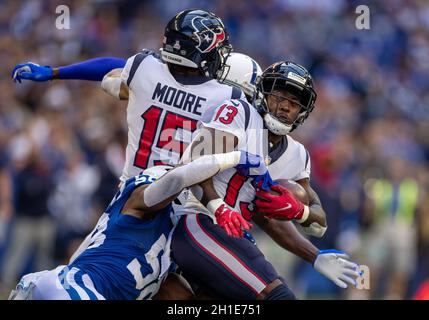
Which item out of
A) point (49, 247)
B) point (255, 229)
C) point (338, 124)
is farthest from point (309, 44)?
point (49, 247)

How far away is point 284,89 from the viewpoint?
6438 millimetres

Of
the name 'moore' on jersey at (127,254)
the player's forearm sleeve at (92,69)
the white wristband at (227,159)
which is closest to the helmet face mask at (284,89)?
the white wristband at (227,159)

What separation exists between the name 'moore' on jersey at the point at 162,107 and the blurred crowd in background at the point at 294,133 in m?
5.45

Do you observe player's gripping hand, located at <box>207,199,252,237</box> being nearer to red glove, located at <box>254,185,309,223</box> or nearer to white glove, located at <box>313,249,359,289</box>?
red glove, located at <box>254,185,309,223</box>

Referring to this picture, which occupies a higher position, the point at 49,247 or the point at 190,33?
the point at 190,33

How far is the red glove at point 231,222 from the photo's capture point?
5805 millimetres

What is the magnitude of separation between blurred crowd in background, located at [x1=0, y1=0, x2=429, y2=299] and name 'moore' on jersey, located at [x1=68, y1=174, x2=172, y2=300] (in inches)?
243

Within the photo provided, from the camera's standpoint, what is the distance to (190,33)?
22.3 feet

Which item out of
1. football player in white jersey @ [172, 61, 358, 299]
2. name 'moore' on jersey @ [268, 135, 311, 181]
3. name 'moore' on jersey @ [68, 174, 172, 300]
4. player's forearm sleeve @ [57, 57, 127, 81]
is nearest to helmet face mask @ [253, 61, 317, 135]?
football player in white jersey @ [172, 61, 358, 299]

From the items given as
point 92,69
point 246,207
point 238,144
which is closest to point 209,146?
point 238,144

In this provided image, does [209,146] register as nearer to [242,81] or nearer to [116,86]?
[242,81]

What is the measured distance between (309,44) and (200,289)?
10637 mm

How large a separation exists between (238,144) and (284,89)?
0.54 m
